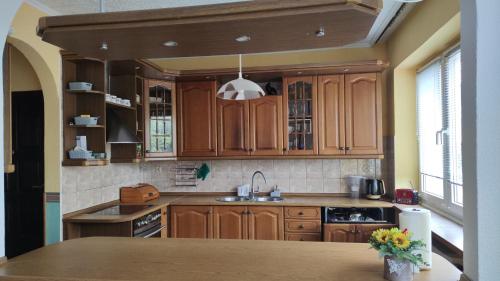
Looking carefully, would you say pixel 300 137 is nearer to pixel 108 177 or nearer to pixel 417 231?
pixel 108 177

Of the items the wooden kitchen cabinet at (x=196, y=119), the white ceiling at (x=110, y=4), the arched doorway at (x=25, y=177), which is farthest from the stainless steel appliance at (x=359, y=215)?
the arched doorway at (x=25, y=177)

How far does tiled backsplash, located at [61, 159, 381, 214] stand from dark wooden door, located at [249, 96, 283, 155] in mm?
349

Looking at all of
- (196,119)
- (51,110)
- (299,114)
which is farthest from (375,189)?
(51,110)

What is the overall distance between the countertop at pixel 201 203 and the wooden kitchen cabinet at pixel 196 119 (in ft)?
1.73

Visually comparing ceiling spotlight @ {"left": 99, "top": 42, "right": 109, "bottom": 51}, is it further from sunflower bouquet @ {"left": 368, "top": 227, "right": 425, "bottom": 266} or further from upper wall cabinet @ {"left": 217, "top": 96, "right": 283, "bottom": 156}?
upper wall cabinet @ {"left": 217, "top": 96, "right": 283, "bottom": 156}

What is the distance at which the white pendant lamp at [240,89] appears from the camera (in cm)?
263

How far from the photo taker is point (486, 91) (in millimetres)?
1053

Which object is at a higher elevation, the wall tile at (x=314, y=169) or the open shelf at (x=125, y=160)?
the open shelf at (x=125, y=160)

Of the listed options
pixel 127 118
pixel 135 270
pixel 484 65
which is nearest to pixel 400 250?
pixel 484 65

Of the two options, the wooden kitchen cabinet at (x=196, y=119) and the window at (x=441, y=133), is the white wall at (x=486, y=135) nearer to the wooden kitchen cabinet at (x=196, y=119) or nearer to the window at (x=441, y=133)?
the window at (x=441, y=133)

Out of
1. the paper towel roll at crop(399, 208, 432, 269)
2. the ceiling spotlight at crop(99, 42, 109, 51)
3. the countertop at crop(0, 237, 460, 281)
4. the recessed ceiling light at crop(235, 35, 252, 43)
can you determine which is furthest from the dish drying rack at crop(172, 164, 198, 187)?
the paper towel roll at crop(399, 208, 432, 269)

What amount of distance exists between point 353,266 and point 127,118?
9.53ft

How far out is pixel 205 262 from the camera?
152cm

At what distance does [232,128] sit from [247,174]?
0.64m
